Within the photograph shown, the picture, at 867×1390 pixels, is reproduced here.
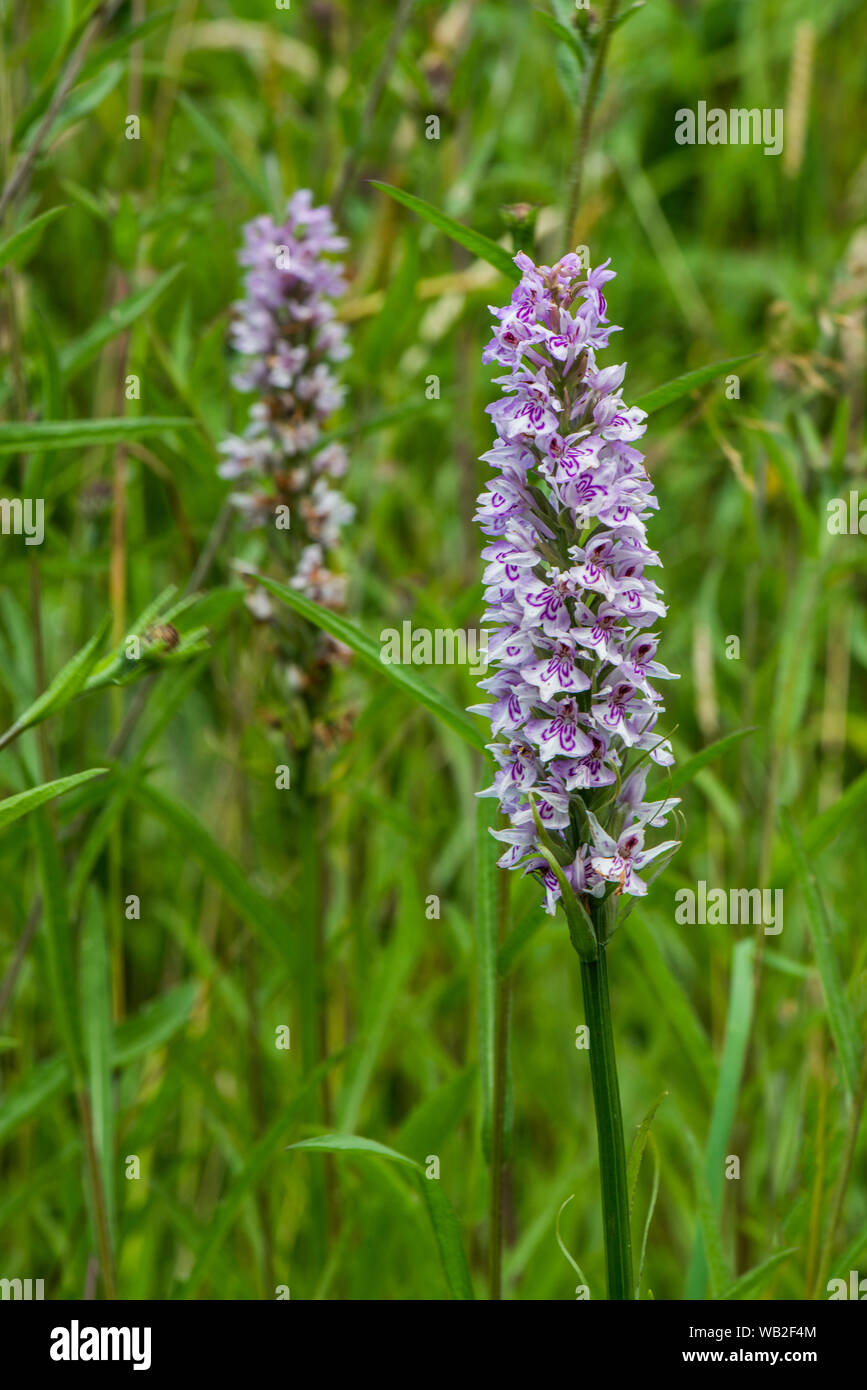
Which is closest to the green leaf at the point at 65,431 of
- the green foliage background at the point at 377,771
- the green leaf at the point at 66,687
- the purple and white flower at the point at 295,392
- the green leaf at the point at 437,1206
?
the green foliage background at the point at 377,771

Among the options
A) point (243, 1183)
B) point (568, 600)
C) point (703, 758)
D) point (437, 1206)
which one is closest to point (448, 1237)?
point (437, 1206)

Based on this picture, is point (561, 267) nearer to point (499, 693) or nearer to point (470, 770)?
point (499, 693)

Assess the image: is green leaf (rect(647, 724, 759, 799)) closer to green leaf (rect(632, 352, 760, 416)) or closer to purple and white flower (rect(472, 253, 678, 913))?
purple and white flower (rect(472, 253, 678, 913))

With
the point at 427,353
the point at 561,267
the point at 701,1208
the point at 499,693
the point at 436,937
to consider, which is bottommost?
the point at 701,1208

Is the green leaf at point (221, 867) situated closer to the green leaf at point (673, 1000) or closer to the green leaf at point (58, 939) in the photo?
the green leaf at point (58, 939)

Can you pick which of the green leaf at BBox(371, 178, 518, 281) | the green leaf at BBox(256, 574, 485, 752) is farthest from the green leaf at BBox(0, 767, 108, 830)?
the green leaf at BBox(371, 178, 518, 281)

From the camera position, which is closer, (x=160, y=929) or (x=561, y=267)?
(x=561, y=267)
